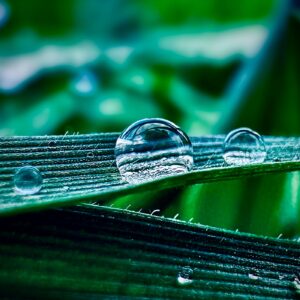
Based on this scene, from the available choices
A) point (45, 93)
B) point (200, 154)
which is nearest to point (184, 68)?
point (45, 93)

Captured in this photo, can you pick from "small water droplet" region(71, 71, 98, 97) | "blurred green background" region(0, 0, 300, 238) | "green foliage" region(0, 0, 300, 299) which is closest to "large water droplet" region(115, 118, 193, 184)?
"green foliage" region(0, 0, 300, 299)

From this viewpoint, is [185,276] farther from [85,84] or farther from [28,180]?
[85,84]

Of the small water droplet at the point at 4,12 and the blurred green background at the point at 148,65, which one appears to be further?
the small water droplet at the point at 4,12

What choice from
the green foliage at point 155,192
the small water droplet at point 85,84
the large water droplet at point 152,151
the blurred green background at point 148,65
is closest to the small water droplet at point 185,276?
the green foliage at point 155,192

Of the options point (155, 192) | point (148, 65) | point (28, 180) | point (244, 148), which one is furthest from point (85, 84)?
point (28, 180)

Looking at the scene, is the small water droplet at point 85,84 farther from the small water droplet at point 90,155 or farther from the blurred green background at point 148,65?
the small water droplet at point 90,155

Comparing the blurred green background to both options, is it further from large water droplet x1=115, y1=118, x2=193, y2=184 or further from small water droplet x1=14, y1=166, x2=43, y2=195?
small water droplet x1=14, y1=166, x2=43, y2=195

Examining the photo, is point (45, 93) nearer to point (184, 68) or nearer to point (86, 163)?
point (184, 68)
